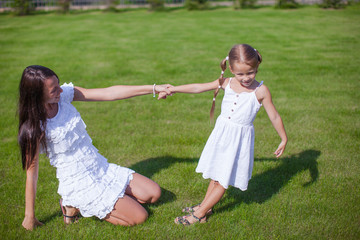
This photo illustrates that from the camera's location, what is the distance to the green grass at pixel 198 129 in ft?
11.2

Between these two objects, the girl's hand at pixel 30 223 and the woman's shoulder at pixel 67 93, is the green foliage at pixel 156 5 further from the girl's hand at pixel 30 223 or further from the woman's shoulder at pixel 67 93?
the girl's hand at pixel 30 223

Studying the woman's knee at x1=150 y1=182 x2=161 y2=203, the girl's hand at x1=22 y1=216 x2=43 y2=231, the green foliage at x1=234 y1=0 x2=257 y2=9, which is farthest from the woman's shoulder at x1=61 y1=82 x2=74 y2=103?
the green foliage at x1=234 y1=0 x2=257 y2=9

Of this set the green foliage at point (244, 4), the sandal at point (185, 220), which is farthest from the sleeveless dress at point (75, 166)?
the green foliage at point (244, 4)

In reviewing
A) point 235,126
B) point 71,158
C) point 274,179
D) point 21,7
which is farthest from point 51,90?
point 21,7

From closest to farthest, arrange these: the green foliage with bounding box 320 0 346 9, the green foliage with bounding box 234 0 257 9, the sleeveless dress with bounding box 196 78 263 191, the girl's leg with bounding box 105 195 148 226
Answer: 1. the sleeveless dress with bounding box 196 78 263 191
2. the girl's leg with bounding box 105 195 148 226
3. the green foliage with bounding box 320 0 346 9
4. the green foliage with bounding box 234 0 257 9

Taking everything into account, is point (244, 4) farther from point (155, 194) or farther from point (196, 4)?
point (155, 194)

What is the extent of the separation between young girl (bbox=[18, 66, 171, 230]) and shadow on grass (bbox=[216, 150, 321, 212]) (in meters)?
1.05

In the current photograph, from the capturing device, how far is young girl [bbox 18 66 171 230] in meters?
2.97

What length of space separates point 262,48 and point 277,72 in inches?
102

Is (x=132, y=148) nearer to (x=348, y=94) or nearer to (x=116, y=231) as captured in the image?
(x=116, y=231)

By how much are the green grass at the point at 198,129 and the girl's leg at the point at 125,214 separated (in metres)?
0.08

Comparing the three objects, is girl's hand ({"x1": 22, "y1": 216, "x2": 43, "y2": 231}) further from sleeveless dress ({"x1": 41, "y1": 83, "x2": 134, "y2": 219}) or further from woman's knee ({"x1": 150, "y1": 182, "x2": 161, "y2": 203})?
woman's knee ({"x1": 150, "y1": 182, "x2": 161, "y2": 203})

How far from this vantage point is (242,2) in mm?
20062

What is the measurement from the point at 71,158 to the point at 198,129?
8.74 ft
